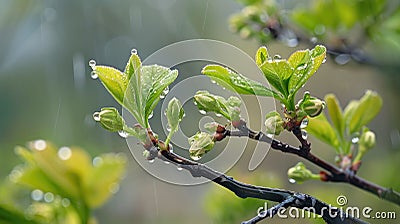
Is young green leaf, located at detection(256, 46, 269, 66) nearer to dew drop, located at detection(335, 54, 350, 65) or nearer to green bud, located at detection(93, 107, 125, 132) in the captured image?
green bud, located at detection(93, 107, 125, 132)

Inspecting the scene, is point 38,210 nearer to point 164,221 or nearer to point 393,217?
point 393,217

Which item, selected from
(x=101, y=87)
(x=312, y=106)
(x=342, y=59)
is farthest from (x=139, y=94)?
(x=101, y=87)

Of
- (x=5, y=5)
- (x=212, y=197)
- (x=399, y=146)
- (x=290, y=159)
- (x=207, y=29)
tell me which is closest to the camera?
(x=212, y=197)

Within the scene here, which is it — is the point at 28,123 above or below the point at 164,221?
above

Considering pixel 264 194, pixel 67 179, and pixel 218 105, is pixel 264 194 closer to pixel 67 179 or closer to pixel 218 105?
pixel 218 105

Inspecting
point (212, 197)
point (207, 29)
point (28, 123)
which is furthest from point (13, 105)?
point (212, 197)
